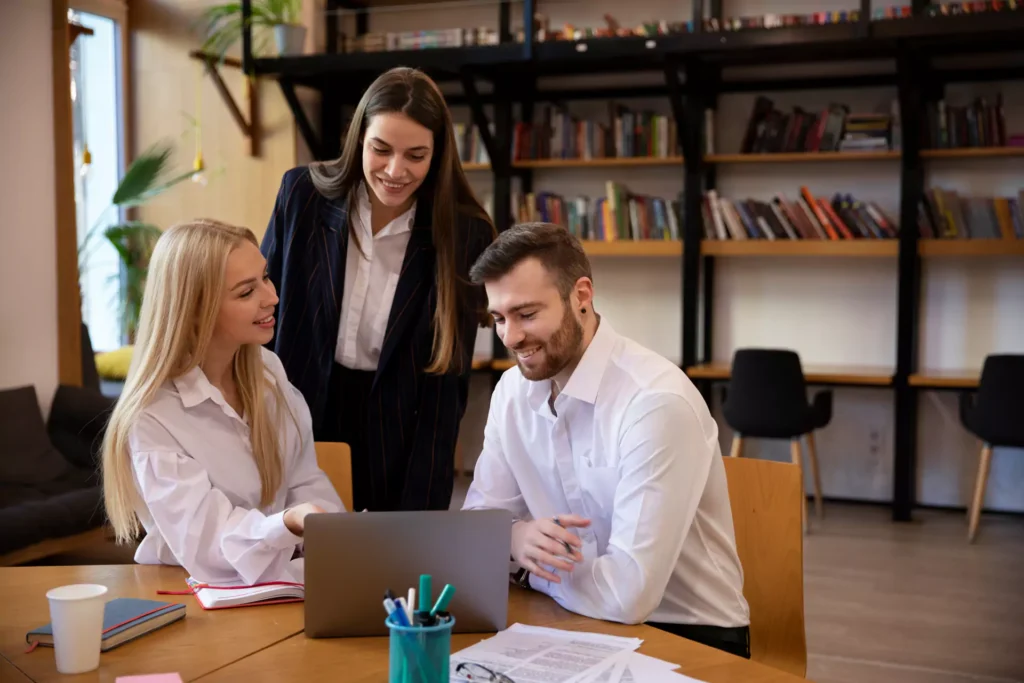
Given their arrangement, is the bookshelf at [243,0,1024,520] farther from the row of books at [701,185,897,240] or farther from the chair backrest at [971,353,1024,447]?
the chair backrest at [971,353,1024,447]

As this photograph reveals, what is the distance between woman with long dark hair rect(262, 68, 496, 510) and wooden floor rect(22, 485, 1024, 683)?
162 cm

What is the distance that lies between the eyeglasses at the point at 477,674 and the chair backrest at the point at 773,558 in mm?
759

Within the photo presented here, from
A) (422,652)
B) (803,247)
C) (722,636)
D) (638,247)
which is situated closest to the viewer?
(422,652)

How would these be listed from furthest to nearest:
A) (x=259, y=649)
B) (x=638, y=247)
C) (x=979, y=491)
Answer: (x=638, y=247)
(x=979, y=491)
(x=259, y=649)

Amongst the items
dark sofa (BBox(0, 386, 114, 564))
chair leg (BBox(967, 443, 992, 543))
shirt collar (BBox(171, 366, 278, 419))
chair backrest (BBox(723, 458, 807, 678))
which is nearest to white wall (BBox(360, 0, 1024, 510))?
chair leg (BBox(967, 443, 992, 543))

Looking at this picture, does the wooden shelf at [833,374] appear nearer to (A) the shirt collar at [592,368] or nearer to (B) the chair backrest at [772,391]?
(B) the chair backrest at [772,391]

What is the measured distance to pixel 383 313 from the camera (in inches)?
92.5

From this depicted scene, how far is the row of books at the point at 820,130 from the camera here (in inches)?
214

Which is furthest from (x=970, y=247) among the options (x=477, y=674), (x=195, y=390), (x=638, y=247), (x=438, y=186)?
(x=477, y=674)

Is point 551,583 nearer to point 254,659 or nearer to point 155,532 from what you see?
point 254,659

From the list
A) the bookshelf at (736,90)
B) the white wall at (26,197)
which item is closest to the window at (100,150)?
the bookshelf at (736,90)

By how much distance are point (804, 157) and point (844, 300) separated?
0.84m

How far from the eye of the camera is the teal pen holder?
1.19 m

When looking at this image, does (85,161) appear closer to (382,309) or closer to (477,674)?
(382,309)
